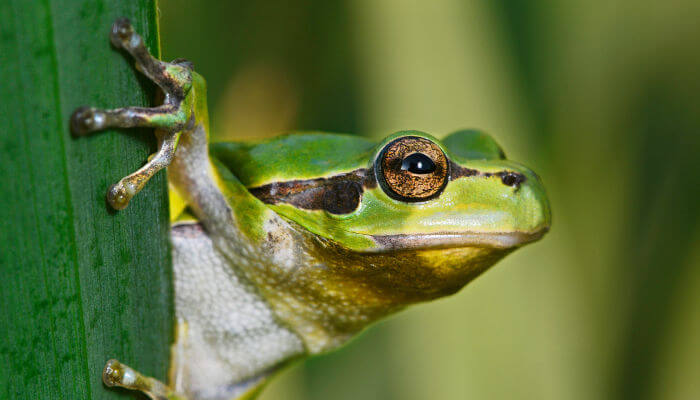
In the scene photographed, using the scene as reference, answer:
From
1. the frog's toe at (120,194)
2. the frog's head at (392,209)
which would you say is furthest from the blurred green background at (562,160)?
the frog's toe at (120,194)

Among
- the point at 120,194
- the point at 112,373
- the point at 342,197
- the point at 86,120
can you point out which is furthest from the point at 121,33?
the point at 342,197

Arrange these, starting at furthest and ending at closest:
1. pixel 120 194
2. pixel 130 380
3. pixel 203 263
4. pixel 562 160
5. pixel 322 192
→ pixel 562 160 < pixel 203 263 < pixel 322 192 < pixel 130 380 < pixel 120 194

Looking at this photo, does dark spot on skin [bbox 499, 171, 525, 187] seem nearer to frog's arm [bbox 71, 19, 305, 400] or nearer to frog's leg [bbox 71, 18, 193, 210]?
frog's arm [bbox 71, 19, 305, 400]

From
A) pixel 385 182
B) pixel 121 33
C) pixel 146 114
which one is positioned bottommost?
→ pixel 385 182

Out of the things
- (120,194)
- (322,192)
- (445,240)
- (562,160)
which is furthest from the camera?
(562,160)

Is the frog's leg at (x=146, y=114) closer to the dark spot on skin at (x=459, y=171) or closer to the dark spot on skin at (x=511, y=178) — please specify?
the dark spot on skin at (x=459, y=171)

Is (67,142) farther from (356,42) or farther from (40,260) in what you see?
(356,42)

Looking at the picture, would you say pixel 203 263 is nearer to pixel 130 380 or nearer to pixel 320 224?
pixel 320 224

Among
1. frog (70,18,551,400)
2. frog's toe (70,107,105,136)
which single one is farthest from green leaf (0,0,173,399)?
frog (70,18,551,400)
